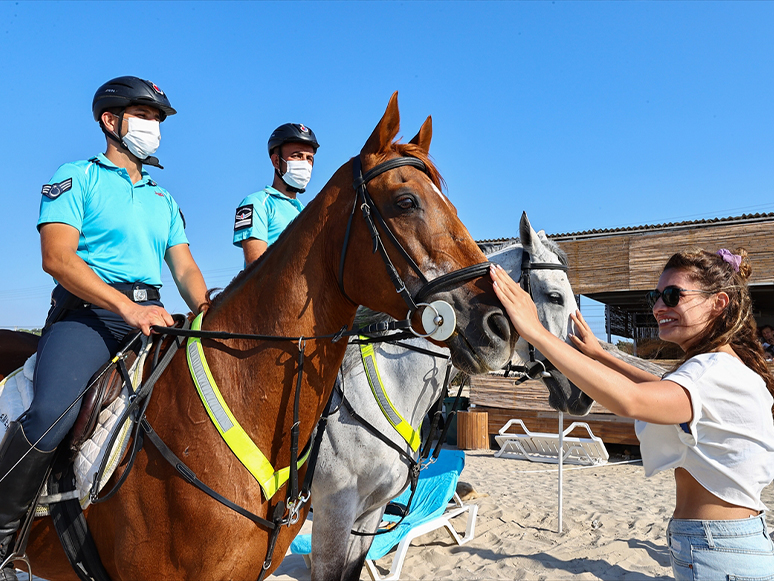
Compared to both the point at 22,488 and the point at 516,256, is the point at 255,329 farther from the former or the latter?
the point at 516,256

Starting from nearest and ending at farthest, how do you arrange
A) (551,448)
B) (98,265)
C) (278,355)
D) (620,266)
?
(278,355), (98,265), (551,448), (620,266)

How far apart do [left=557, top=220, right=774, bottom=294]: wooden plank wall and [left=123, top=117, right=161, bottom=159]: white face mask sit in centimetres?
1384

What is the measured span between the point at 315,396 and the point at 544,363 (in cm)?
238

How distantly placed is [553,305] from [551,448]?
909cm

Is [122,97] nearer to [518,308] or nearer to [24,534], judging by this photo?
[24,534]

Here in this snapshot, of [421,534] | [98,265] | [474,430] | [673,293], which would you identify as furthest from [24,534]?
[474,430]

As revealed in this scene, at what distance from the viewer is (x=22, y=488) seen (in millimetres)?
2098

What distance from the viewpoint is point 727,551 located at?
1832mm

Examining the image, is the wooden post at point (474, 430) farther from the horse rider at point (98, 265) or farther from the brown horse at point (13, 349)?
the brown horse at point (13, 349)

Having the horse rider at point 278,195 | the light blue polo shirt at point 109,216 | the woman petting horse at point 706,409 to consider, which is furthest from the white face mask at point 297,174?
the woman petting horse at point 706,409

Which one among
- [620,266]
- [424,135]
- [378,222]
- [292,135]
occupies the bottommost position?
[378,222]

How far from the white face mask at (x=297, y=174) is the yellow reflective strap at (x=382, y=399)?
4.90 feet

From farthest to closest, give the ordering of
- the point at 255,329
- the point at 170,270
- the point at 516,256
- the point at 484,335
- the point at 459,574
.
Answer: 1. the point at 459,574
2. the point at 516,256
3. the point at 170,270
4. the point at 255,329
5. the point at 484,335

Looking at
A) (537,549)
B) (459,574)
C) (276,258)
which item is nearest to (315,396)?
(276,258)
